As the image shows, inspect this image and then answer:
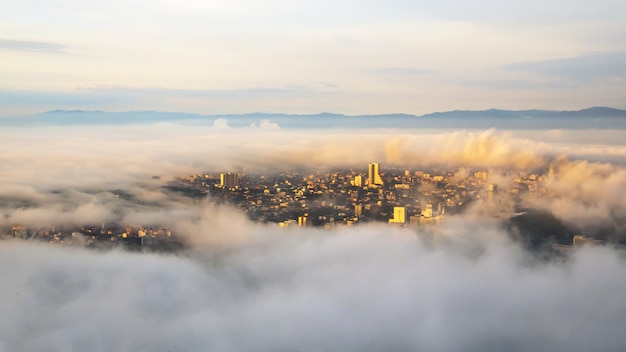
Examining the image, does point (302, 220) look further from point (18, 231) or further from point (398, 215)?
point (18, 231)

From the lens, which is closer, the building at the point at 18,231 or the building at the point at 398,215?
the building at the point at 18,231

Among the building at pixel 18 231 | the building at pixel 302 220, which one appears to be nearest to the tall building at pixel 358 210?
the building at pixel 302 220

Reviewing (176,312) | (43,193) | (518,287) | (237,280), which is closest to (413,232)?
(518,287)

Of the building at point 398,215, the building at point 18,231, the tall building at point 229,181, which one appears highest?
the tall building at point 229,181

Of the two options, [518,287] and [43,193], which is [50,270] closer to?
[43,193]

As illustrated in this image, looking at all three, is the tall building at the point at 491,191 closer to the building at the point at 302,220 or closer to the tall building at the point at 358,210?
the tall building at the point at 358,210

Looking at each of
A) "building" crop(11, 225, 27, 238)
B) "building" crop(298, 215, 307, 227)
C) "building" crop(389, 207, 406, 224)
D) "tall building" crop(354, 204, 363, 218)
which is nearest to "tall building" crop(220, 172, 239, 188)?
"building" crop(298, 215, 307, 227)
